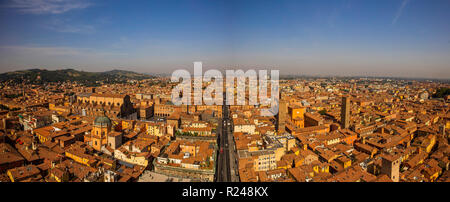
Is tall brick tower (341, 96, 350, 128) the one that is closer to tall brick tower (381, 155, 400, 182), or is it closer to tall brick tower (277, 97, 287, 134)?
A: tall brick tower (277, 97, 287, 134)

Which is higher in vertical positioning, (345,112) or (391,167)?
(345,112)

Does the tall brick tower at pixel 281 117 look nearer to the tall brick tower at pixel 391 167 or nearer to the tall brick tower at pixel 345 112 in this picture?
the tall brick tower at pixel 345 112

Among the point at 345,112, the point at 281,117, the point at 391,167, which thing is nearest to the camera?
the point at 391,167

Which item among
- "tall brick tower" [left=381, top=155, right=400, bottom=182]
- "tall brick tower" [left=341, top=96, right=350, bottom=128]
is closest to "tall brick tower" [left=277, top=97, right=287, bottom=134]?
"tall brick tower" [left=341, top=96, right=350, bottom=128]

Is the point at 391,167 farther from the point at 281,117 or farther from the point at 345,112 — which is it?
the point at 345,112

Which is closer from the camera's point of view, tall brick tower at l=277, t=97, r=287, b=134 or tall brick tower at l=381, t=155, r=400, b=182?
tall brick tower at l=381, t=155, r=400, b=182

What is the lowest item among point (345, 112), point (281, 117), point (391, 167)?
point (391, 167)

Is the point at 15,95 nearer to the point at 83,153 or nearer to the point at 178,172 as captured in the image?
the point at 83,153


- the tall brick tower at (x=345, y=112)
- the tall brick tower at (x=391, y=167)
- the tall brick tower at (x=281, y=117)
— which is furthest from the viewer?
the tall brick tower at (x=345, y=112)

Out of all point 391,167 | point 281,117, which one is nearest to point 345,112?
point 281,117

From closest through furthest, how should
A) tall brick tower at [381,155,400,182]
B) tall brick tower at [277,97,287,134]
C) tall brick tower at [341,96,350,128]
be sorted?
tall brick tower at [381,155,400,182]
tall brick tower at [277,97,287,134]
tall brick tower at [341,96,350,128]

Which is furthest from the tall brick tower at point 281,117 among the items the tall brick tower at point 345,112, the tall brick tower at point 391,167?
the tall brick tower at point 391,167
